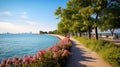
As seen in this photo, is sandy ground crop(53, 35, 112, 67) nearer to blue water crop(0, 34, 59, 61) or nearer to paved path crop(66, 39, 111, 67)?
paved path crop(66, 39, 111, 67)

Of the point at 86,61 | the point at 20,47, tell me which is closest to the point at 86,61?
the point at 86,61

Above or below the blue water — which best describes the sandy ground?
above

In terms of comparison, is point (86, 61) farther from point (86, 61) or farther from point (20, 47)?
point (20, 47)

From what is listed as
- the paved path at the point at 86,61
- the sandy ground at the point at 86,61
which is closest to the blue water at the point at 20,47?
the sandy ground at the point at 86,61

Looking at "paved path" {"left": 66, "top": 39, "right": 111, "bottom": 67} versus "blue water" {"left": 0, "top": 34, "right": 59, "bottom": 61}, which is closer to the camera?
"paved path" {"left": 66, "top": 39, "right": 111, "bottom": 67}

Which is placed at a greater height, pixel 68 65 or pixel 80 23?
pixel 80 23

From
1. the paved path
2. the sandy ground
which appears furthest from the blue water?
the paved path

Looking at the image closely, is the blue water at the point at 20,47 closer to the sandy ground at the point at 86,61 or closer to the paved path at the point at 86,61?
the sandy ground at the point at 86,61

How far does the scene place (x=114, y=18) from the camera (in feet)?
74.5

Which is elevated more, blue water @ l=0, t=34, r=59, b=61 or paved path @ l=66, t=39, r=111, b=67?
paved path @ l=66, t=39, r=111, b=67

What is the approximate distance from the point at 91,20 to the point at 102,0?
11.5ft

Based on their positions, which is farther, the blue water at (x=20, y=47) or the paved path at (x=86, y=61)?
the blue water at (x=20, y=47)

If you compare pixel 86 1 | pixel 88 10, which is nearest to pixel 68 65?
pixel 88 10

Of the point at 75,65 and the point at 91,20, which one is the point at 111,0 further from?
the point at 75,65
